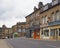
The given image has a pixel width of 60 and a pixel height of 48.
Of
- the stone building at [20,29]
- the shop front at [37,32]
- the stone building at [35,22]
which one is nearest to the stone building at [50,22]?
the shop front at [37,32]

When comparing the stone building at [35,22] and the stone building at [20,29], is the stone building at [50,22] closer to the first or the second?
the stone building at [35,22]

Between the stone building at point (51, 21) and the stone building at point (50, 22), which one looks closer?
the stone building at point (51, 21)

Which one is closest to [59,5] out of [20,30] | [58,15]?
[58,15]

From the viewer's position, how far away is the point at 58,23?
202 ft

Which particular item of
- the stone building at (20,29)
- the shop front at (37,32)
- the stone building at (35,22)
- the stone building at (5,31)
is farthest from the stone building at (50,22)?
the stone building at (5,31)

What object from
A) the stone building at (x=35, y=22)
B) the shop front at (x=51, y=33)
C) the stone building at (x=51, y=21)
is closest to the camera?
the shop front at (x=51, y=33)

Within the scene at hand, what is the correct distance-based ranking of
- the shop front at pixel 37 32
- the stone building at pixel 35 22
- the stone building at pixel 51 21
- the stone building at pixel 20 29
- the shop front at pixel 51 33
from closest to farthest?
1. the shop front at pixel 51 33
2. the stone building at pixel 51 21
3. the shop front at pixel 37 32
4. the stone building at pixel 35 22
5. the stone building at pixel 20 29

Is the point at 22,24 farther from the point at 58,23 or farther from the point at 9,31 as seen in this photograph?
the point at 58,23

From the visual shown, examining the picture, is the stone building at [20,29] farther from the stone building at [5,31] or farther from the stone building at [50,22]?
the stone building at [50,22]

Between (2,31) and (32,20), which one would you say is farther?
(2,31)

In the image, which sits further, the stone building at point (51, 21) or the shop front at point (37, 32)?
the shop front at point (37, 32)

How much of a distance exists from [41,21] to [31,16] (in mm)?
21466

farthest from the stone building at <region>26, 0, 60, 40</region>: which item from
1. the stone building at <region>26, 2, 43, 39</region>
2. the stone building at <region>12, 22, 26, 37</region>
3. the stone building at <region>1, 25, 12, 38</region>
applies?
the stone building at <region>1, 25, 12, 38</region>

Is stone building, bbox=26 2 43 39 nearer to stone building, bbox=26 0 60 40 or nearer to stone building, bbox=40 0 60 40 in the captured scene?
Answer: stone building, bbox=26 0 60 40
